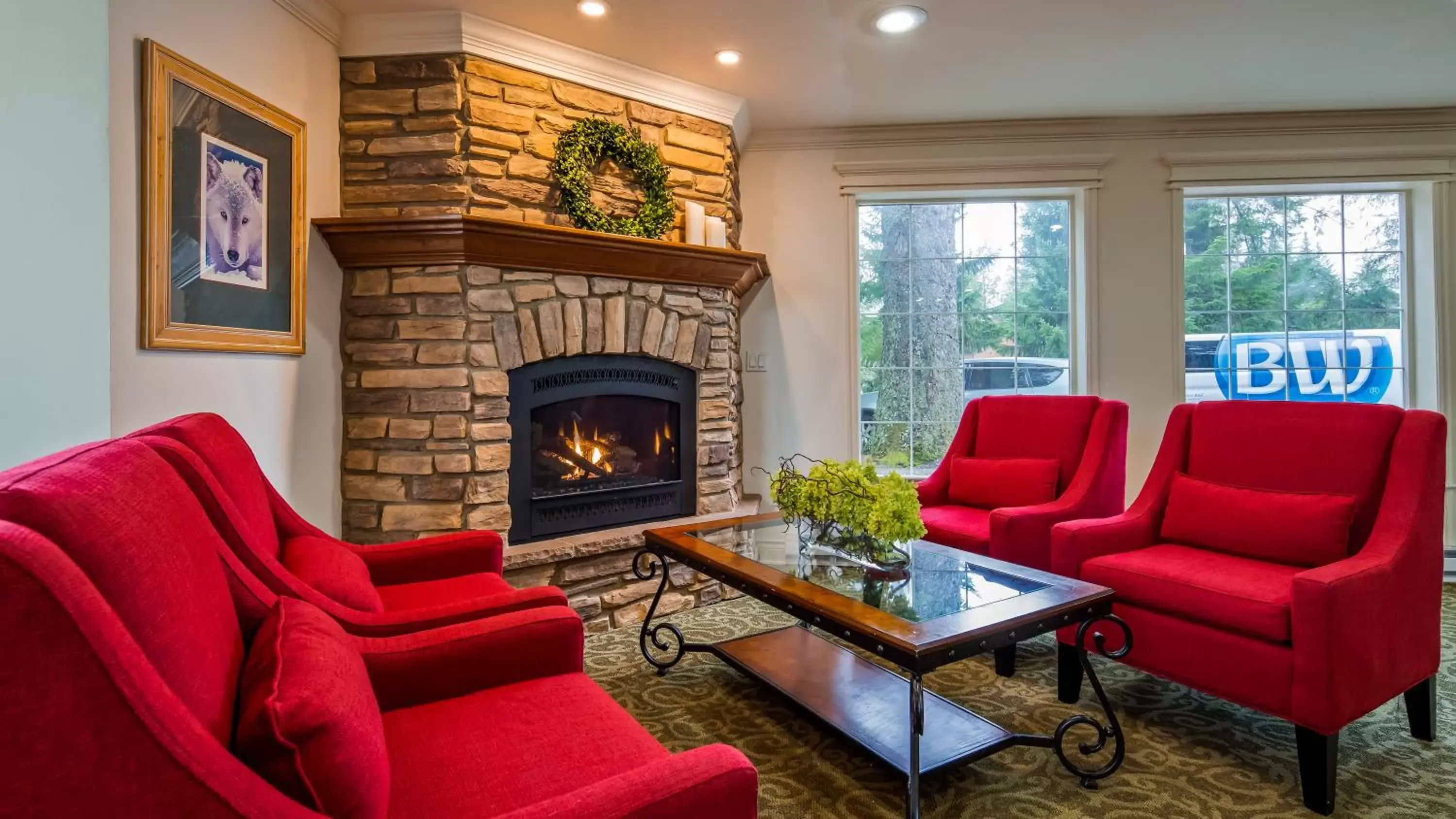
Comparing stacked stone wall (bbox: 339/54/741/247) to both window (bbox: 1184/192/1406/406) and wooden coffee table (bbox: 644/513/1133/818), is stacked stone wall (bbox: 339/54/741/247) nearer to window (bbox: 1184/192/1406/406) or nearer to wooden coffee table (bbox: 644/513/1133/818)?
wooden coffee table (bbox: 644/513/1133/818)

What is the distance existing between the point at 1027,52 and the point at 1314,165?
2.03m

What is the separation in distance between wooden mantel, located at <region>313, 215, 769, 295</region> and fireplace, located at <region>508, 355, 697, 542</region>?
409 mm

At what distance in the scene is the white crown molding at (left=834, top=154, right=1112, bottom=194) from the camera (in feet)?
13.3

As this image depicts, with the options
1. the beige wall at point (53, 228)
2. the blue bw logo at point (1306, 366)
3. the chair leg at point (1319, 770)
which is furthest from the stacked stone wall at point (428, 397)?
the blue bw logo at point (1306, 366)

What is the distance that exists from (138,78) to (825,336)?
310 cm

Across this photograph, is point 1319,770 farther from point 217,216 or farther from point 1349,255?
point 1349,255

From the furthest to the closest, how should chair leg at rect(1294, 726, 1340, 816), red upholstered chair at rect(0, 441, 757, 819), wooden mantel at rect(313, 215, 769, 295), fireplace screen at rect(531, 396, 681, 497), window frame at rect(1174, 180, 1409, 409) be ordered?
1. window frame at rect(1174, 180, 1409, 409)
2. fireplace screen at rect(531, 396, 681, 497)
3. wooden mantel at rect(313, 215, 769, 295)
4. chair leg at rect(1294, 726, 1340, 816)
5. red upholstered chair at rect(0, 441, 757, 819)

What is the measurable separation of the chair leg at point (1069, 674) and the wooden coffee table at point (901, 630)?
0.34 ft

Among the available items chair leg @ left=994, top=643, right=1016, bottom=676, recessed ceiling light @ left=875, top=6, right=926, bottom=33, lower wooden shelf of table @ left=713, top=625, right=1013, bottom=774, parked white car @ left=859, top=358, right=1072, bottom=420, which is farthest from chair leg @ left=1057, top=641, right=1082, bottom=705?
recessed ceiling light @ left=875, top=6, right=926, bottom=33

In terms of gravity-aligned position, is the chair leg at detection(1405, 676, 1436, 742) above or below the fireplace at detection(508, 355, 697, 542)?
below

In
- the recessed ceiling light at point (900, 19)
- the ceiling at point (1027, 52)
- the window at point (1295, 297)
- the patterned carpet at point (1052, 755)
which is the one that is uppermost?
the ceiling at point (1027, 52)

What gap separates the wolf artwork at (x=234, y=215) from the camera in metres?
2.26

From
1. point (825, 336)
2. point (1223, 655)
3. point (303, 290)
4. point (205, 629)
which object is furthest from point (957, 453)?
point (205, 629)

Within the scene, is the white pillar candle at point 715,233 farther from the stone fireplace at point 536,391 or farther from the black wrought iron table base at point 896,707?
the black wrought iron table base at point 896,707
